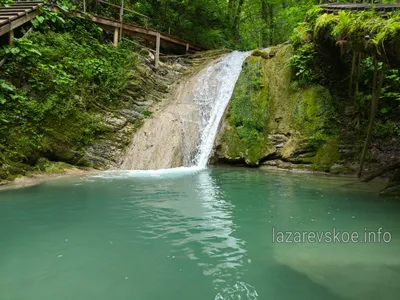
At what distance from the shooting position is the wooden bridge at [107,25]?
10398 mm

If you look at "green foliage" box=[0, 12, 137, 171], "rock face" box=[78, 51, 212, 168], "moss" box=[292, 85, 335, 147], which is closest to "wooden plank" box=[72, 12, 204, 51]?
"green foliage" box=[0, 12, 137, 171]

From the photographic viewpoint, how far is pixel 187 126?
1337cm

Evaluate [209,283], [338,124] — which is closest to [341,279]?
[209,283]

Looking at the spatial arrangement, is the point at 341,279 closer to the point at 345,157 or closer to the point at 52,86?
the point at 345,157

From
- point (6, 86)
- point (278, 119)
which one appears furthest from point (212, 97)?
point (6, 86)

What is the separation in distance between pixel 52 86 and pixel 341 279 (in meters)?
10.5

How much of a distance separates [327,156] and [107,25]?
11.8m

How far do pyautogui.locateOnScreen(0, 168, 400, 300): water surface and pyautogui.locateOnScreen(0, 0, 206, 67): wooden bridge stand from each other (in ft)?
20.8

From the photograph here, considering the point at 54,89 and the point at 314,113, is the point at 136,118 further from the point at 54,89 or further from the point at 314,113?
the point at 314,113

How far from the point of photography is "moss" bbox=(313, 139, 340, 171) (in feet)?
34.9

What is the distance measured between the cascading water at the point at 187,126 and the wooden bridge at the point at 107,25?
295 cm

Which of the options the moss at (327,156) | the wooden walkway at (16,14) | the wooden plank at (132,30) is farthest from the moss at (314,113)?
the wooden walkway at (16,14)

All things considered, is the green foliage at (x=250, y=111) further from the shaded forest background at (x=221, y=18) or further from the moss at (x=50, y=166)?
the moss at (x=50, y=166)

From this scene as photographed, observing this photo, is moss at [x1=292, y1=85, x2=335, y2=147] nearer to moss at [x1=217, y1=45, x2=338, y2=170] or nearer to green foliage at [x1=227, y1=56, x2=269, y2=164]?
moss at [x1=217, y1=45, x2=338, y2=170]
